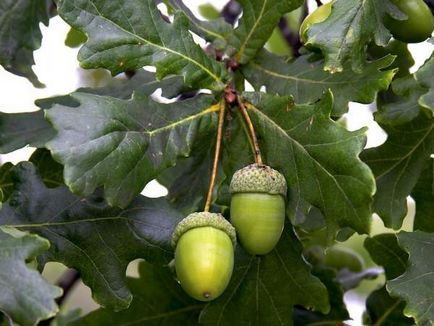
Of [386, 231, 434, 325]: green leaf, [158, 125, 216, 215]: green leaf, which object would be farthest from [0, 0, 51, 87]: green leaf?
[386, 231, 434, 325]: green leaf

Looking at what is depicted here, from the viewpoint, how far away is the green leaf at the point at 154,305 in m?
2.50

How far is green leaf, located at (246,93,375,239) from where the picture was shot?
179 centimetres

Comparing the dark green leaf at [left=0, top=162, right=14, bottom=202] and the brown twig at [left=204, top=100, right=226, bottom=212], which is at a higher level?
the brown twig at [left=204, top=100, right=226, bottom=212]

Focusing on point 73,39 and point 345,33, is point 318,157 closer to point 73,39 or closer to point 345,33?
point 345,33

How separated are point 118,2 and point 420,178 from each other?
0.89m

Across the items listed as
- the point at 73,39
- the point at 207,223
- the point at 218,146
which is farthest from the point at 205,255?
the point at 73,39

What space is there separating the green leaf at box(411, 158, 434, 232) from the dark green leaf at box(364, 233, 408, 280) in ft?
0.43

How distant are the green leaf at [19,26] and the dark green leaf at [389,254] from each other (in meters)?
1.02

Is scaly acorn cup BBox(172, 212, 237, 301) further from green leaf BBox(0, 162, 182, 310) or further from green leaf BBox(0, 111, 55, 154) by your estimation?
green leaf BBox(0, 111, 55, 154)

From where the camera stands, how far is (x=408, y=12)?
2061 millimetres

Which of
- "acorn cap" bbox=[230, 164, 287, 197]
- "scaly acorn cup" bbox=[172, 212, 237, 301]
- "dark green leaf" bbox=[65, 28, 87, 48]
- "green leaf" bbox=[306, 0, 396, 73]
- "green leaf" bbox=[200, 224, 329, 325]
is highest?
"green leaf" bbox=[306, 0, 396, 73]

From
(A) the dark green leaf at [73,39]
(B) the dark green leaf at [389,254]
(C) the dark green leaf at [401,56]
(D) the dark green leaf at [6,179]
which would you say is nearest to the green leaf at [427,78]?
(C) the dark green leaf at [401,56]

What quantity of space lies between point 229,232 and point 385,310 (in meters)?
0.86

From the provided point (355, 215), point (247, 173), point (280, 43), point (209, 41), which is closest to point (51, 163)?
point (209, 41)
